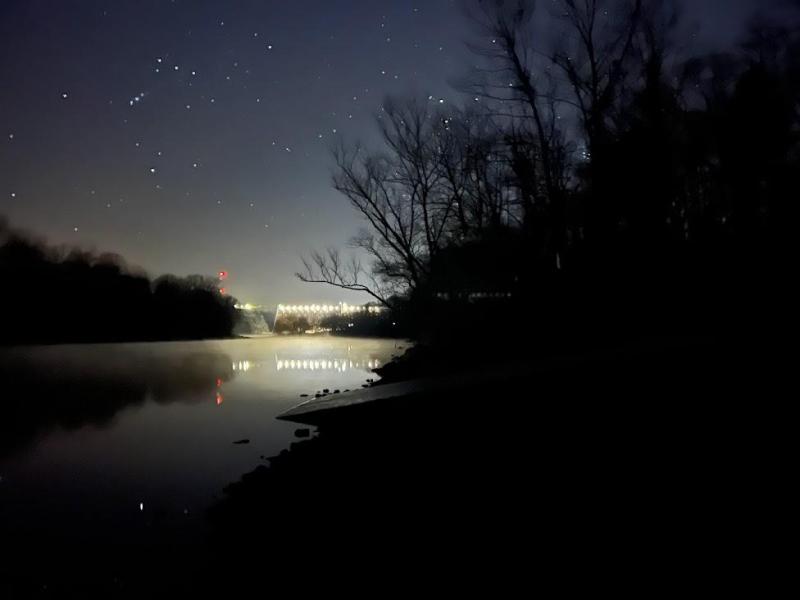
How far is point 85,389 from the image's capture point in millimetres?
15797

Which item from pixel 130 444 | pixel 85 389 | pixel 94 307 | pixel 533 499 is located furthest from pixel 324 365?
pixel 94 307

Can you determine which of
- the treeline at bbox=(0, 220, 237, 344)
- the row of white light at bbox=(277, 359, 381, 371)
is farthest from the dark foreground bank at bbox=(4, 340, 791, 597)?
the treeline at bbox=(0, 220, 237, 344)

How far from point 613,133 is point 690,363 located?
33.7 feet

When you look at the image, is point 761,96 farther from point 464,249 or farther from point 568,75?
point 464,249

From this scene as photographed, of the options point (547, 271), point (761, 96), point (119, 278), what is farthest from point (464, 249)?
point (119, 278)

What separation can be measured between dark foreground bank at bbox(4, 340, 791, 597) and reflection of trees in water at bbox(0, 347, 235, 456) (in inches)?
271

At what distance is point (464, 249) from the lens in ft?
51.1

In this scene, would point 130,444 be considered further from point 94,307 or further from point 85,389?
point 94,307

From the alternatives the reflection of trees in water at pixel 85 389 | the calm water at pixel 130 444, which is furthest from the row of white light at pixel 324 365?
the reflection of trees in water at pixel 85 389

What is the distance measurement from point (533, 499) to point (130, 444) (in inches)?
331

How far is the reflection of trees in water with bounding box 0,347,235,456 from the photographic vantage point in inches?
426

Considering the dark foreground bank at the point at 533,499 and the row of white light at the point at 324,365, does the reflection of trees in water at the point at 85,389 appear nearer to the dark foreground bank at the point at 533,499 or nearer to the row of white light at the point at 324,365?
the row of white light at the point at 324,365

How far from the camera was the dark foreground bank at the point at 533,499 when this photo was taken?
8.93 feet

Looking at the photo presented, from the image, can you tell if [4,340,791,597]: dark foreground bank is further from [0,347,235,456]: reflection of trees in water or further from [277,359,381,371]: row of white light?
[277,359,381,371]: row of white light
